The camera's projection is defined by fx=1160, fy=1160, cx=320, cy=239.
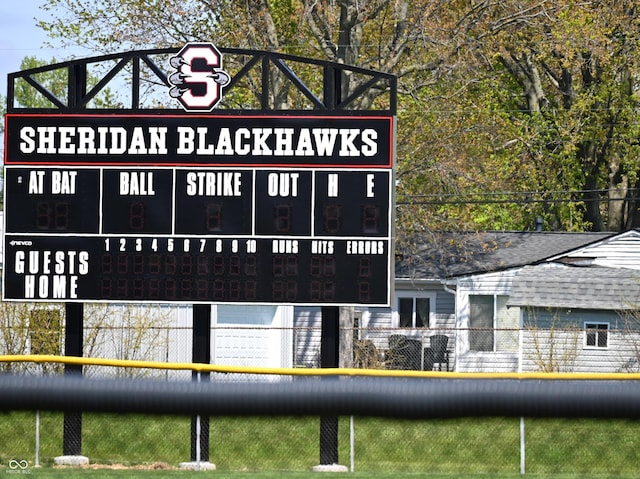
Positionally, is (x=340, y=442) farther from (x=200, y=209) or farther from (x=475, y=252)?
(x=475, y=252)

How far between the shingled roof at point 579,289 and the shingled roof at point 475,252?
4.49 feet

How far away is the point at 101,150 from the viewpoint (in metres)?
12.7

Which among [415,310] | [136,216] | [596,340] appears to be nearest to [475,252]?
[415,310]

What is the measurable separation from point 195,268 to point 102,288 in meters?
1.07

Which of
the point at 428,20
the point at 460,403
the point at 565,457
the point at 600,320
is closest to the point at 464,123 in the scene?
the point at 428,20

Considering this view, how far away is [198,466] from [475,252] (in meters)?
20.5

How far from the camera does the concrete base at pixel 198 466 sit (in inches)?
367

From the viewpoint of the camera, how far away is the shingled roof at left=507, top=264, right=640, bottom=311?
2414cm

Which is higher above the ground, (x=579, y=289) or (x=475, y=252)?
(x=475, y=252)

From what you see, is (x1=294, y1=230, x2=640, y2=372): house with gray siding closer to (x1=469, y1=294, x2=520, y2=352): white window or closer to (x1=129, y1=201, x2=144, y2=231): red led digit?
(x1=469, y1=294, x2=520, y2=352): white window

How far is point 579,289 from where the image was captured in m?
24.6

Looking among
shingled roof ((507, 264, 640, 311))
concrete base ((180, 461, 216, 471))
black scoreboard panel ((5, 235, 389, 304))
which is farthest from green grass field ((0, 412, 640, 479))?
shingled roof ((507, 264, 640, 311))

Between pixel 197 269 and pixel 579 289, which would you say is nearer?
pixel 197 269

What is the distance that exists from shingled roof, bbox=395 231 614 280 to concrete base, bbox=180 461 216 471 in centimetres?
1699
